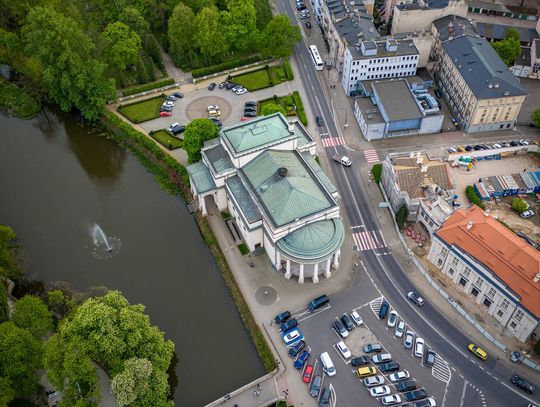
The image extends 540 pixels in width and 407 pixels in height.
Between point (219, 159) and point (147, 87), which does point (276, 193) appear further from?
point (147, 87)

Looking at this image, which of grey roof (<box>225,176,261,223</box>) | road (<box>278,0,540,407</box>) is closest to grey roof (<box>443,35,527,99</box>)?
road (<box>278,0,540,407</box>)

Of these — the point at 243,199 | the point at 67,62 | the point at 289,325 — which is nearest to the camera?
the point at 289,325

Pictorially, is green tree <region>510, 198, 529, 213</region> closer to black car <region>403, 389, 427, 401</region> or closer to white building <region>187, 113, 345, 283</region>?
white building <region>187, 113, 345, 283</region>

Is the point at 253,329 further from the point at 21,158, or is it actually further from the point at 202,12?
the point at 202,12

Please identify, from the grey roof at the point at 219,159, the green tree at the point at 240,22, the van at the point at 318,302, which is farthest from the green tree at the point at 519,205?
the green tree at the point at 240,22

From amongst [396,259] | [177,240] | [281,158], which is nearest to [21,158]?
[177,240]

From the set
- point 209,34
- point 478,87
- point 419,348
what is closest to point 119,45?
point 209,34

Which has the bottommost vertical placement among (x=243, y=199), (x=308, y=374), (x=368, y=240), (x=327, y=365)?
(x=327, y=365)
